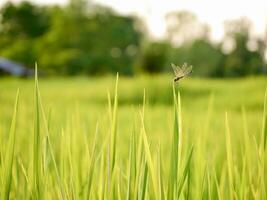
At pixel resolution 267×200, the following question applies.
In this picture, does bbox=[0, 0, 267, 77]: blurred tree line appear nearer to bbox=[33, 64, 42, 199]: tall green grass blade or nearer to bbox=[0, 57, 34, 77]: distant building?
bbox=[0, 57, 34, 77]: distant building

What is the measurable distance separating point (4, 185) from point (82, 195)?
106mm

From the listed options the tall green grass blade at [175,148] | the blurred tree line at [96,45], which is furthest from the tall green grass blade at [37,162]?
the blurred tree line at [96,45]

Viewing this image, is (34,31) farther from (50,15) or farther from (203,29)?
(203,29)

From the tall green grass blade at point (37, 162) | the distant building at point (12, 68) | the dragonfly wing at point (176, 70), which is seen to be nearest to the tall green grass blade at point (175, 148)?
the dragonfly wing at point (176, 70)

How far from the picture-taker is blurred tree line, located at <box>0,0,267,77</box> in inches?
633

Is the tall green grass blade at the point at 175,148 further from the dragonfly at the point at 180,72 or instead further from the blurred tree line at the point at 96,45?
the blurred tree line at the point at 96,45

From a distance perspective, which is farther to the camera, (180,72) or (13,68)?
(13,68)

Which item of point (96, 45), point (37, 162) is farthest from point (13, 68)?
A: point (37, 162)

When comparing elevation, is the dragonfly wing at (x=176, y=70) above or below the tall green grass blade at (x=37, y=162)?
above

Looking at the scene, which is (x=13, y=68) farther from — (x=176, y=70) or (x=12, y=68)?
(x=176, y=70)

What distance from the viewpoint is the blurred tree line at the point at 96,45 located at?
52.7 feet

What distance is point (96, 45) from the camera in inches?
659

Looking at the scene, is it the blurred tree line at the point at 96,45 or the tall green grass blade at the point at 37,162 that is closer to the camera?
the tall green grass blade at the point at 37,162

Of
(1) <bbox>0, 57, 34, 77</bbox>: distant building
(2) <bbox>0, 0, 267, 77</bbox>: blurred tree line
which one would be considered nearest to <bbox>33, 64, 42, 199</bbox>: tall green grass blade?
(2) <bbox>0, 0, 267, 77</bbox>: blurred tree line
